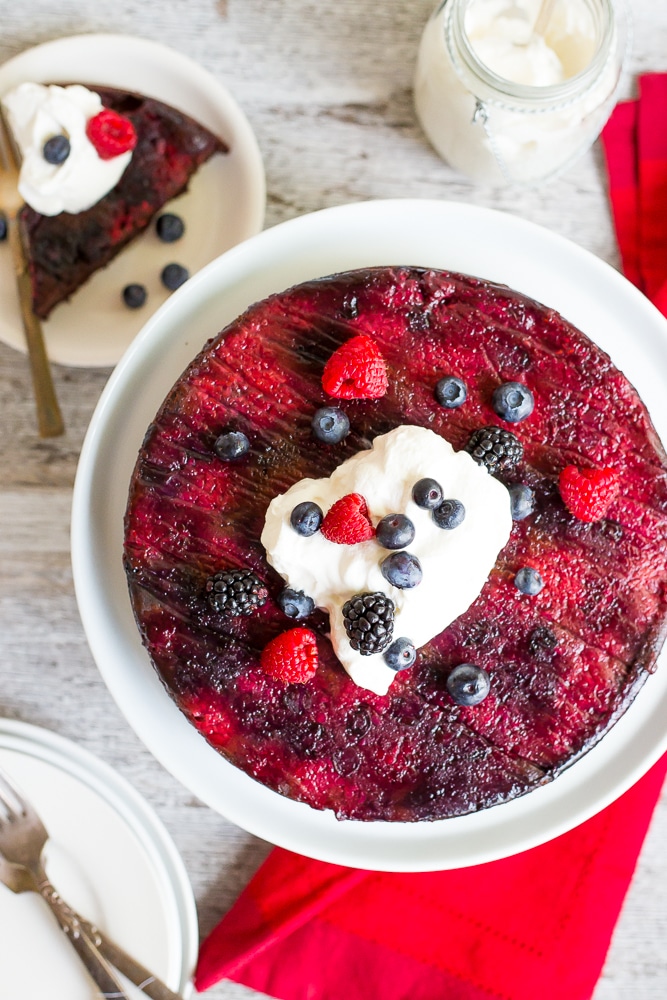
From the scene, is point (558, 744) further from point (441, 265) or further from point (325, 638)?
point (441, 265)

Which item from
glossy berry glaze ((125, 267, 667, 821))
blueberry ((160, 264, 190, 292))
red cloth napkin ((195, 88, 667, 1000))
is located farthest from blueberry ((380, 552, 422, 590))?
blueberry ((160, 264, 190, 292))

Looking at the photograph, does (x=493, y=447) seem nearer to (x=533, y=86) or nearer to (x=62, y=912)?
(x=533, y=86)

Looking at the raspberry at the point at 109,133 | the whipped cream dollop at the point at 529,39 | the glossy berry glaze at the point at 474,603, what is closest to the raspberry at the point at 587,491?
the glossy berry glaze at the point at 474,603

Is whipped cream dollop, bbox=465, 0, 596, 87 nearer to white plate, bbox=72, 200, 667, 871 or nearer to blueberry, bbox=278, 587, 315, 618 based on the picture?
white plate, bbox=72, 200, 667, 871

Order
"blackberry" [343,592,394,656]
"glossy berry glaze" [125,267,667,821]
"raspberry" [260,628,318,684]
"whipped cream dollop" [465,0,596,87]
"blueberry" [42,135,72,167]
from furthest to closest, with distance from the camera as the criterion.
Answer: "blueberry" [42,135,72,167] < "whipped cream dollop" [465,0,596,87] < "glossy berry glaze" [125,267,667,821] < "raspberry" [260,628,318,684] < "blackberry" [343,592,394,656]

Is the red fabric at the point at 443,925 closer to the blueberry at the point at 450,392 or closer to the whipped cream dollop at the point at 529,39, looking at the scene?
the blueberry at the point at 450,392

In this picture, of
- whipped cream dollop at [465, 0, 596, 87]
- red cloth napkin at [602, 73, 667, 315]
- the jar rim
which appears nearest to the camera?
the jar rim

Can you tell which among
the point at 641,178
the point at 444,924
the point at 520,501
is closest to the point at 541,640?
the point at 520,501
